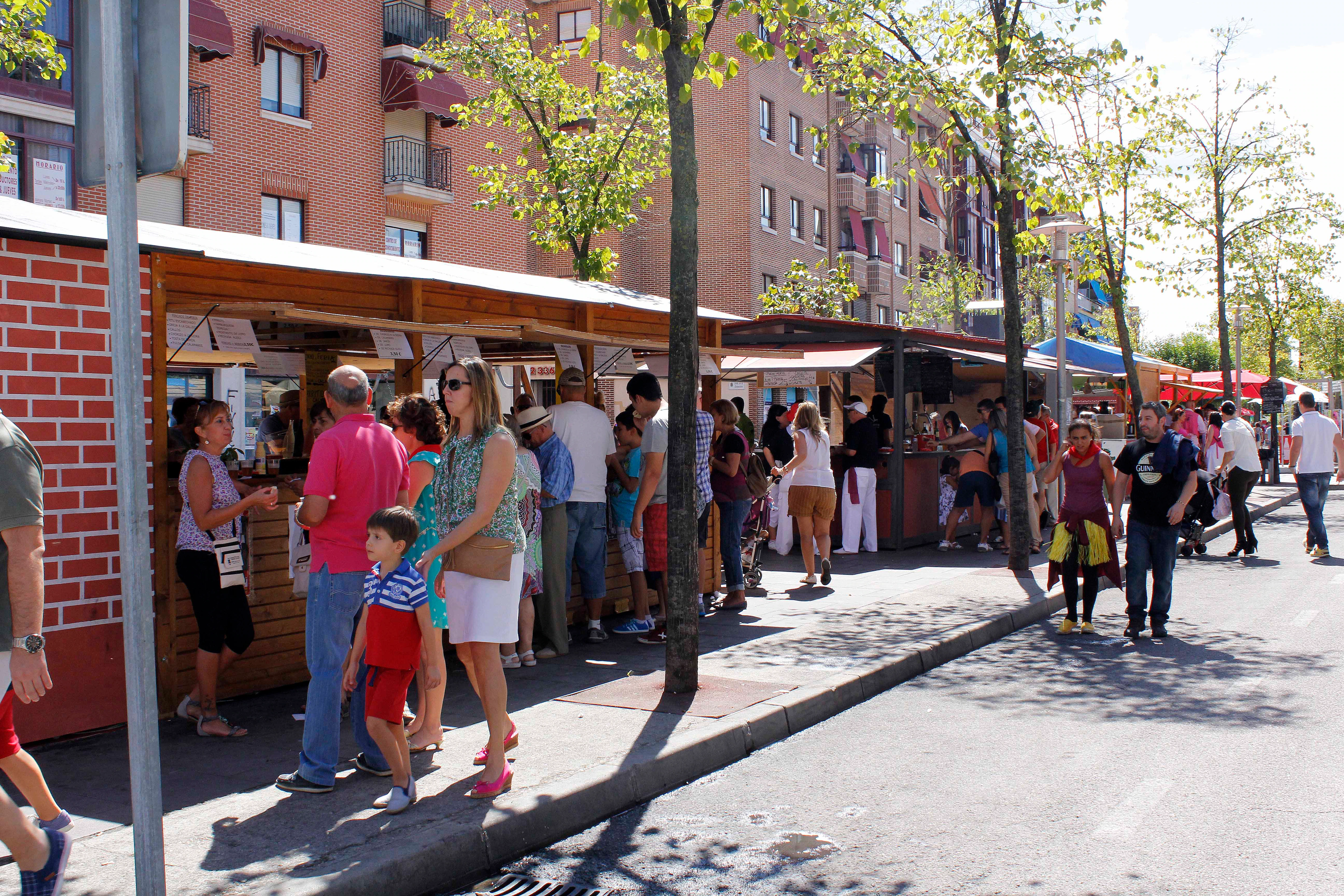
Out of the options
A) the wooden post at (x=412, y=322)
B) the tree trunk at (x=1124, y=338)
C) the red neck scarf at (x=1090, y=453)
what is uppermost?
the tree trunk at (x=1124, y=338)

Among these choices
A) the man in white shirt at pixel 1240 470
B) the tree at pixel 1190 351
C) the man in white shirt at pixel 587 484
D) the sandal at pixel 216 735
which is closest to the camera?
the sandal at pixel 216 735

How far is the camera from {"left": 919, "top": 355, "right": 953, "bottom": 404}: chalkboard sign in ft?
58.9

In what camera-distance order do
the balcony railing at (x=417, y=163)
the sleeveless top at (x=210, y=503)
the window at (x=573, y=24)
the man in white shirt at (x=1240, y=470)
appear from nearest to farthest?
the sleeveless top at (x=210, y=503), the man in white shirt at (x=1240, y=470), the balcony railing at (x=417, y=163), the window at (x=573, y=24)

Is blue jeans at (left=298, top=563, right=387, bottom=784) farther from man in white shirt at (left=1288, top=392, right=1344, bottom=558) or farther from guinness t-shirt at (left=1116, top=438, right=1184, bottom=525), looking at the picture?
man in white shirt at (left=1288, top=392, right=1344, bottom=558)

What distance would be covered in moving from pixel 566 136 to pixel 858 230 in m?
24.5

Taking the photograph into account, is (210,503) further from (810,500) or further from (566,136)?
(566,136)

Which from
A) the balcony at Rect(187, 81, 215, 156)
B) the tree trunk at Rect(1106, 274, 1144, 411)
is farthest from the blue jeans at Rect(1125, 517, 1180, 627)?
the balcony at Rect(187, 81, 215, 156)

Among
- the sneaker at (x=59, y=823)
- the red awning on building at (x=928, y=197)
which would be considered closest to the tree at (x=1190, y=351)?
the red awning on building at (x=928, y=197)

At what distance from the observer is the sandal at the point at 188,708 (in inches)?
242

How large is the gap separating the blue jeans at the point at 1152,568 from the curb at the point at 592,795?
2134 millimetres

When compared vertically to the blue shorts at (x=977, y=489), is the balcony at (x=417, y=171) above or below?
above

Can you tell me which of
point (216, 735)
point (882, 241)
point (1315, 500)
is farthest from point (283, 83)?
point (882, 241)

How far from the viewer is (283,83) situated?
24.2 m

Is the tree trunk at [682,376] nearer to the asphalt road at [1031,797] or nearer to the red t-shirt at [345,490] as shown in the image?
the asphalt road at [1031,797]
